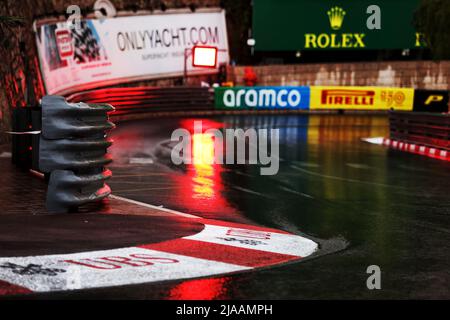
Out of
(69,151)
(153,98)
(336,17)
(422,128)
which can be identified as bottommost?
(422,128)

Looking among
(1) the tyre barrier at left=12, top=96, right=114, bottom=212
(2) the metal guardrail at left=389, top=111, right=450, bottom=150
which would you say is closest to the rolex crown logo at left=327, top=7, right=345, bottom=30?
(2) the metal guardrail at left=389, top=111, right=450, bottom=150

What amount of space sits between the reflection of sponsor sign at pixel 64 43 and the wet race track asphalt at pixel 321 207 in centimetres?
587

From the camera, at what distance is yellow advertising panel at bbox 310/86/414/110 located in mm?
38750

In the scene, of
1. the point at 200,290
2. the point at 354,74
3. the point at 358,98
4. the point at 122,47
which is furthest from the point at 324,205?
the point at 354,74

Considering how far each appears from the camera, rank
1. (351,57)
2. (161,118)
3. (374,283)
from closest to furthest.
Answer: (374,283), (161,118), (351,57)

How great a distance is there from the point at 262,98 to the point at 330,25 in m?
7.87

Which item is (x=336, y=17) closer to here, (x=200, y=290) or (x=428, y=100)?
(x=428, y=100)

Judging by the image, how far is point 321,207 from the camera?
11.2 m

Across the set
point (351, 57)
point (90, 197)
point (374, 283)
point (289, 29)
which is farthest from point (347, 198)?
point (351, 57)

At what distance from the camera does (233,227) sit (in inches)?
360

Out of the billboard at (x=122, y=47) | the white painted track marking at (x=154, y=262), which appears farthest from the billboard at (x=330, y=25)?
the white painted track marking at (x=154, y=262)

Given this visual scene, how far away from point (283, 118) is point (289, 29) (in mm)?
10284

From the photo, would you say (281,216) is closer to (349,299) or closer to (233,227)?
(233,227)

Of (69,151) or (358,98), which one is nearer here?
(69,151)
